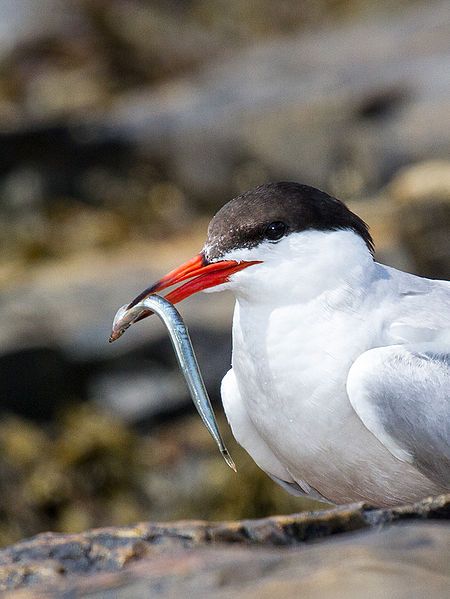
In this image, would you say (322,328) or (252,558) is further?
(322,328)

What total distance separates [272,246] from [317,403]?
642mm

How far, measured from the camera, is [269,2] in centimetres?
1745

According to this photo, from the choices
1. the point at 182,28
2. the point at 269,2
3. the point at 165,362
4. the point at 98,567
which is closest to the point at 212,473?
the point at 165,362

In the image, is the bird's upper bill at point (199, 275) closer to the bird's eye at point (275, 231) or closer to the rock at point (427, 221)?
the bird's eye at point (275, 231)

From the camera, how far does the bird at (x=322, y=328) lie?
4195 mm

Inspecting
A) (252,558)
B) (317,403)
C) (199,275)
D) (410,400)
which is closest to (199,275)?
(199,275)

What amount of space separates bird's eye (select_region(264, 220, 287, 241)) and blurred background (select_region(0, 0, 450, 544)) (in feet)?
15.1

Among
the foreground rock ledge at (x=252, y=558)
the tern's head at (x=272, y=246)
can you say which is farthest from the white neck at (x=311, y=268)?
the foreground rock ledge at (x=252, y=558)

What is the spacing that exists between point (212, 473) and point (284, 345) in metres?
4.83

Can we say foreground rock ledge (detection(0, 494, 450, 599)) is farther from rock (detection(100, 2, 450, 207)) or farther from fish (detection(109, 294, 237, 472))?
rock (detection(100, 2, 450, 207))

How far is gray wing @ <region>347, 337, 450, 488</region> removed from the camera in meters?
4.04

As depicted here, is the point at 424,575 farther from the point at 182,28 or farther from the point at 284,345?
the point at 182,28

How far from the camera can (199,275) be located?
4375 mm

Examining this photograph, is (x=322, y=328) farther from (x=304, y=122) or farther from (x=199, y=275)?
(x=304, y=122)
